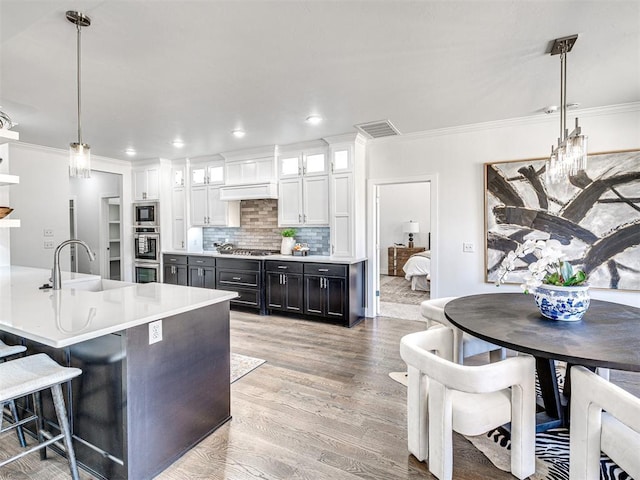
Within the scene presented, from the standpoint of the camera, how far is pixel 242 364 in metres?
3.28

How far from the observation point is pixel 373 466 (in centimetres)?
189

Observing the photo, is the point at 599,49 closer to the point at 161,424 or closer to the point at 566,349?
the point at 566,349

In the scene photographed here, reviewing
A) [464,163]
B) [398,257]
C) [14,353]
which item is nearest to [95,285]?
[14,353]

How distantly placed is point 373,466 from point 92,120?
4.51 metres

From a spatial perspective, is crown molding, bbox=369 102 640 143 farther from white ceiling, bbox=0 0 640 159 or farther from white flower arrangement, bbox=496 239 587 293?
white flower arrangement, bbox=496 239 587 293

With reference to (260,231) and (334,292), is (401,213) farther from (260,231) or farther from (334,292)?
(334,292)

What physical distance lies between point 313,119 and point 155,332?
2970 millimetres

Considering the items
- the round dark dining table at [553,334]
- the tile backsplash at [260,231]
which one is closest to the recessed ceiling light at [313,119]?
the tile backsplash at [260,231]

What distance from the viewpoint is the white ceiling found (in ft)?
6.56

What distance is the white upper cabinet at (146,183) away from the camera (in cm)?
628

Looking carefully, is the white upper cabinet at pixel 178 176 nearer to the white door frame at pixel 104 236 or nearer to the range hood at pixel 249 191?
the range hood at pixel 249 191

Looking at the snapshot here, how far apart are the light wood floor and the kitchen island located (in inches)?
7.1

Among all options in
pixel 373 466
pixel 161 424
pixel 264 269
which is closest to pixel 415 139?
pixel 264 269

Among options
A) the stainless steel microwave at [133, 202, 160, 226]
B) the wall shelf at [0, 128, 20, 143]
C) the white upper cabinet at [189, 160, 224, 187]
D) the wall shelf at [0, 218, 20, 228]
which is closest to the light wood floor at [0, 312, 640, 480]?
the wall shelf at [0, 218, 20, 228]
